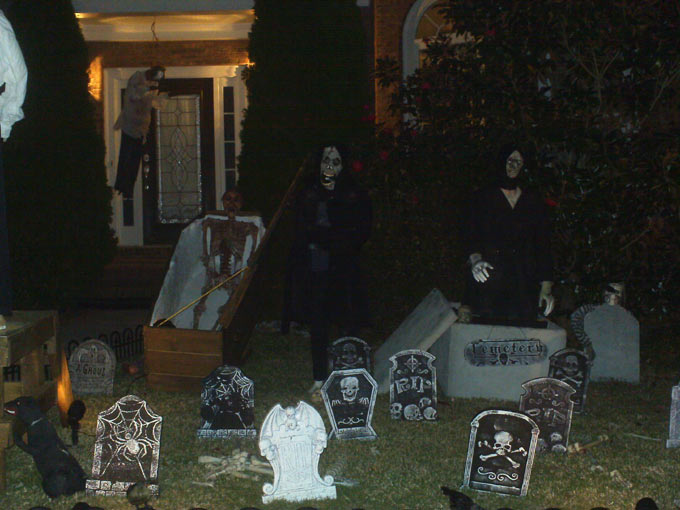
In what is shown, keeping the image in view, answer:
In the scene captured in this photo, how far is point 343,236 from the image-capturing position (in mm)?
6625

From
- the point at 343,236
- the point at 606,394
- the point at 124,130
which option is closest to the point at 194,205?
the point at 124,130

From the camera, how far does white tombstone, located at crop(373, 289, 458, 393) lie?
6582mm

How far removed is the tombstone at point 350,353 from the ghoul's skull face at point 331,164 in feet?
4.27

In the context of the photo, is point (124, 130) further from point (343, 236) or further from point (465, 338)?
point (465, 338)

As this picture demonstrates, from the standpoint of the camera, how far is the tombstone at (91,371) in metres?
6.66

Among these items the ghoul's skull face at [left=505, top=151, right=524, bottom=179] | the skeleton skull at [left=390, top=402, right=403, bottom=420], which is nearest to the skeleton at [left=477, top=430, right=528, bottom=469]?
the skeleton skull at [left=390, top=402, right=403, bottom=420]

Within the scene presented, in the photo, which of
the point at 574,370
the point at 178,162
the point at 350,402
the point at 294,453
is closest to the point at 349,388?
the point at 350,402

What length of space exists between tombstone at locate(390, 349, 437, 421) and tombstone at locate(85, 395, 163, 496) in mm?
1950

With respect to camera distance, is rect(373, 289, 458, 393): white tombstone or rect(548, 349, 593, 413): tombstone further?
rect(373, 289, 458, 393): white tombstone

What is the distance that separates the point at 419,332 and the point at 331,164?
1563 millimetres

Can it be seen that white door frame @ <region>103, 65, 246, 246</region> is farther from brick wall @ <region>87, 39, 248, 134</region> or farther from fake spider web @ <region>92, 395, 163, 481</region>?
fake spider web @ <region>92, 395, 163, 481</region>

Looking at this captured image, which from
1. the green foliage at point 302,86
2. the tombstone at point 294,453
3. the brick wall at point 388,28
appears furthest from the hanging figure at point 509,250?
the brick wall at point 388,28

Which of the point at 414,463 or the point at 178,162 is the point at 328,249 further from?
the point at 178,162

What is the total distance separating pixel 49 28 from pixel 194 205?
11.8ft
